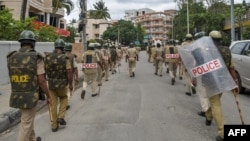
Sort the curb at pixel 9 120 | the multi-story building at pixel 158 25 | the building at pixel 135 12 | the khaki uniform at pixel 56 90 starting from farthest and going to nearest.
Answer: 1. the building at pixel 135 12
2. the multi-story building at pixel 158 25
3. the curb at pixel 9 120
4. the khaki uniform at pixel 56 90

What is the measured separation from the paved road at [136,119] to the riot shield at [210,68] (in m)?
0.94

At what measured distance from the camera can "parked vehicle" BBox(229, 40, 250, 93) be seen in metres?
9.74

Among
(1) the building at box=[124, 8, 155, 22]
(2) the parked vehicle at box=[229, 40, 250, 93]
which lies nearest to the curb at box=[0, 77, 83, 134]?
(2) the parked vehicle at box=[229, 40, 250, 93]

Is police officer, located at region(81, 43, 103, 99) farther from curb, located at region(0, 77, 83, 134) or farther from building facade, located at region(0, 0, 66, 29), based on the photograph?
building facade, located at region(0, 0, 66, 29)

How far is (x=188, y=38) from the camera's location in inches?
380

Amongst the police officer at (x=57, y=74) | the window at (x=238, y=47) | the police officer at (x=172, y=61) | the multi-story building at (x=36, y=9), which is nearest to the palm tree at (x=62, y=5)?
the multi-story building at (x=36, y=9)

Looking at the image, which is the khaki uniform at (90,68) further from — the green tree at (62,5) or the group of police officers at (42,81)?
the green tree at (62,5)

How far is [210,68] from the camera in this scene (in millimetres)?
5547

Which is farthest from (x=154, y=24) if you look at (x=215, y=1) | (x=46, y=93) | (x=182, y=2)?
(x=46, y=93)

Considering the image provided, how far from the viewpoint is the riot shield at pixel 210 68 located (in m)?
5.53

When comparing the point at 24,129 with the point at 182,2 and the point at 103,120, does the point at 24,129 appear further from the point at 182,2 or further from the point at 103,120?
the point at 182,2

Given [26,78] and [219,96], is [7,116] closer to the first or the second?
[26,78]

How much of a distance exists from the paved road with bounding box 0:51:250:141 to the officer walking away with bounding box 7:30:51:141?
43.5 inches

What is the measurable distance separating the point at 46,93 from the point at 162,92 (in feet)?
20.4
